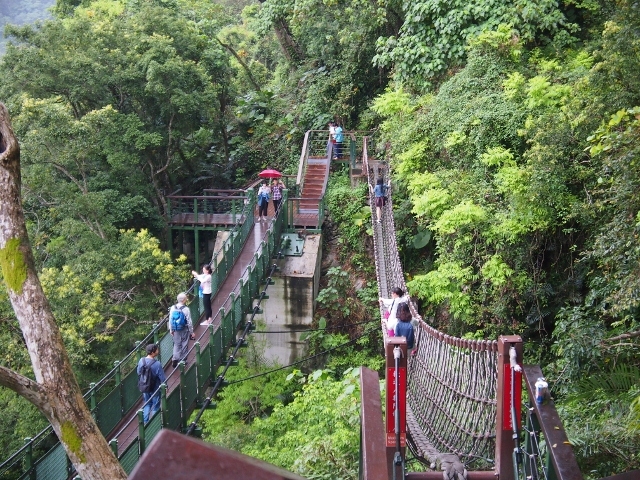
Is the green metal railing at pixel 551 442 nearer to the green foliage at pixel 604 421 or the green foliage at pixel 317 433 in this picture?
the green foliage at pixel 604 421

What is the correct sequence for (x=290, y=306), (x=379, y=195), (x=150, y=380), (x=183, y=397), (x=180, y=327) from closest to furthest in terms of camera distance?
(x=150, y=380) < (x=183, y=397) < (x=180, y=327) < (x=379, y=195) < (x=290, y=306)

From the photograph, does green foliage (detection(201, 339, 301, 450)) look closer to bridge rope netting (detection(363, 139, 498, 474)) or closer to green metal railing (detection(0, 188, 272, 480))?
green metal railing (detection(0, 188, 272, 480))

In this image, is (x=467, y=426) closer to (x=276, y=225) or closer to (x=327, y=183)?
(x=276, y=225)

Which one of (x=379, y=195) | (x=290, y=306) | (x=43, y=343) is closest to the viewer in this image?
(x=43, y=343)

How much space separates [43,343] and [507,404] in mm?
3987

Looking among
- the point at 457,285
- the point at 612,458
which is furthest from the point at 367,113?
the point at 612,458

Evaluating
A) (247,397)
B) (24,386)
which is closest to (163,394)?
(24,386)

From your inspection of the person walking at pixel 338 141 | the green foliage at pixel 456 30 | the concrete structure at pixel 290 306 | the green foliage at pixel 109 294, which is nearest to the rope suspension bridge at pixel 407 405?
the green foliage at pixel 109 294

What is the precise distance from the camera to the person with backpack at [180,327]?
8.49 meters

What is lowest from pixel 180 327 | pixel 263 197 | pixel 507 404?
pixel 180 327

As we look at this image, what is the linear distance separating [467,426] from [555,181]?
524 cm

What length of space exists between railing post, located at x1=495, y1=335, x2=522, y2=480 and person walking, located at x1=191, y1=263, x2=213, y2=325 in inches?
260

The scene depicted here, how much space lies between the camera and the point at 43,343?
225 inches

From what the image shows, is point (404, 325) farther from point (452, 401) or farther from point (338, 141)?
point (338, 141)
